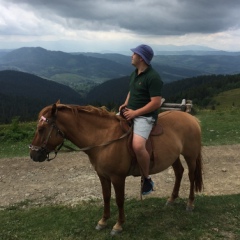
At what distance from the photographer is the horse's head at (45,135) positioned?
5312 mm

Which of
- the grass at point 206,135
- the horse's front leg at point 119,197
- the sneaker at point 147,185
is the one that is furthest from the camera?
the grass at point 206,135

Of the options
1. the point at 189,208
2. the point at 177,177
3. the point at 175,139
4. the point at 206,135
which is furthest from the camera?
the point at 206,135

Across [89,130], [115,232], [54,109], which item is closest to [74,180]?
Result: [115,232]

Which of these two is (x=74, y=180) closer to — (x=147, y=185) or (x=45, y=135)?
(x=147, y=185)

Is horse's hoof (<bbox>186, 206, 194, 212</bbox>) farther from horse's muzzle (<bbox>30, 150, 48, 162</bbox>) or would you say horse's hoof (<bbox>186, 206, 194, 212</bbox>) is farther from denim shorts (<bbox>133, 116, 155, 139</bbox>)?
horse's muzzle (<bbox>30, 150, 48, 162</bbox>)

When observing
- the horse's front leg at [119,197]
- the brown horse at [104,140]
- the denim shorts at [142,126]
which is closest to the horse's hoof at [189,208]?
the brown horse at [104,140]

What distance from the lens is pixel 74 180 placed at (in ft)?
33.6

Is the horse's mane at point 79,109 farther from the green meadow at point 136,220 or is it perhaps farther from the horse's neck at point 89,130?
the green meadow at point 136,220

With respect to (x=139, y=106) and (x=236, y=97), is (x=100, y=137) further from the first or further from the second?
(x=236, y=97)

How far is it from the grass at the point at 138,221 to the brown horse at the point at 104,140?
0.46 meters

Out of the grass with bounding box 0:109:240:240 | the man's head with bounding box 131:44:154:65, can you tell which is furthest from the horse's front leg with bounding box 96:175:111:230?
the man's head with bounding box 131:44:154:65

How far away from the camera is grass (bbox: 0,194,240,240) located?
6152 millimetres

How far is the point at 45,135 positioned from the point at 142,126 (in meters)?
1.92

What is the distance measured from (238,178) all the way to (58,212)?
6.26m
